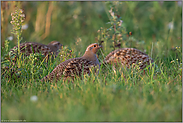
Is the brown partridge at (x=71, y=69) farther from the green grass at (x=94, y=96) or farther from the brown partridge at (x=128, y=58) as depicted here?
the brown partridge at (x=128, y=58)

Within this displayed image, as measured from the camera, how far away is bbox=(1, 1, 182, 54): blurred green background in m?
9.42

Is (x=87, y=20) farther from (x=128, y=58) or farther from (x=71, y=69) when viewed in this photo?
(x=71, y=69)

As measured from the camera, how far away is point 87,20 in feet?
34.6

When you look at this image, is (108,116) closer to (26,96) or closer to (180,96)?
(180,96)

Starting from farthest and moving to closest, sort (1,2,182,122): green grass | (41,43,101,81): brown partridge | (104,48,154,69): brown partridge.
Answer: (104,48,154,69): brown partridge → (41,43,101,81): brown partridge → (1,2,182,122): green grass

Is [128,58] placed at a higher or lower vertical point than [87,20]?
lower

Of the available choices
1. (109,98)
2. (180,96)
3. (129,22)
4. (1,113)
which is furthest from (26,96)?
(129,22)

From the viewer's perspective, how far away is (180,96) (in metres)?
3.72

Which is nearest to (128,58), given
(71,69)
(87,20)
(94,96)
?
(71,69)

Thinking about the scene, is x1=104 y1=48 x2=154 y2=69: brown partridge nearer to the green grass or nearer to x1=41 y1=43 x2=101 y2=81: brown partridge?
the green grass

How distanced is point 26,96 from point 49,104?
690mm

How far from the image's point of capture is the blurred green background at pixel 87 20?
9.42m

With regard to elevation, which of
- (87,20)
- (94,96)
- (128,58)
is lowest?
(94,96)

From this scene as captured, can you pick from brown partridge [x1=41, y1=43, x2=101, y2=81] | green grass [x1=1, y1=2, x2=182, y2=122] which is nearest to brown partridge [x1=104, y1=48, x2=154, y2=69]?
green grass [x1=1, y1=2, x2=182, y2=122]
